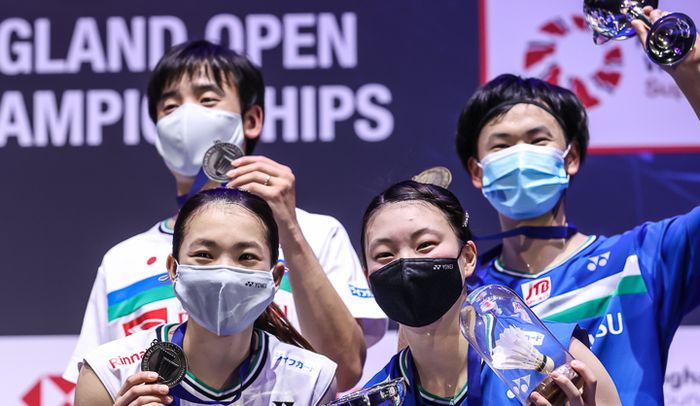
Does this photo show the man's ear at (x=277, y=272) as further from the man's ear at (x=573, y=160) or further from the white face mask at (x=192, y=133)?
the man's ear at (x=573, y=160)

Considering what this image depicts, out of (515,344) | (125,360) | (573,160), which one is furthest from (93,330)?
(573,160)

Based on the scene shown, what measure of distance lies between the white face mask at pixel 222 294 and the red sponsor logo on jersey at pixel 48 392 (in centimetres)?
161

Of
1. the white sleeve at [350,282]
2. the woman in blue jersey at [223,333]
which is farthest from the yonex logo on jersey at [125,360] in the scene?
the white sleeve at [350,282]

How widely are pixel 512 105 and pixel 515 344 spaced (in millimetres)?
1083

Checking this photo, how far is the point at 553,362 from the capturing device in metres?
2.19

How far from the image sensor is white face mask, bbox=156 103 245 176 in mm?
3092

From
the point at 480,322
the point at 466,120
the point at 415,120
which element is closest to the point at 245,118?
the point at 466,120

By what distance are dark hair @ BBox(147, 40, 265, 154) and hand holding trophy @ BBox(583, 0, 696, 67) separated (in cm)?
105

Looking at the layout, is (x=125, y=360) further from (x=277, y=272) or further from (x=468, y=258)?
(x=468, y=258)

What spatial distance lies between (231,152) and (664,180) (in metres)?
1.77

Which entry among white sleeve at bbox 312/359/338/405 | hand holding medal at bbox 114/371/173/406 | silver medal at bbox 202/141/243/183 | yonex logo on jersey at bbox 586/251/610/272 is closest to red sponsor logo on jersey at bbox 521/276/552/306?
yonex logo on jersey at bbox 586/251/610/272

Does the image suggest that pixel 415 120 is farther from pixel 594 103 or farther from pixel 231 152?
pixel 231 152

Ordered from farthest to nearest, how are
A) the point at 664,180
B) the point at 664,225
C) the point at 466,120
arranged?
the point at 664,180 < the point at 466,120 < the point at 664,225

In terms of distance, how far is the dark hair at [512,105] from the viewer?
3.15m
